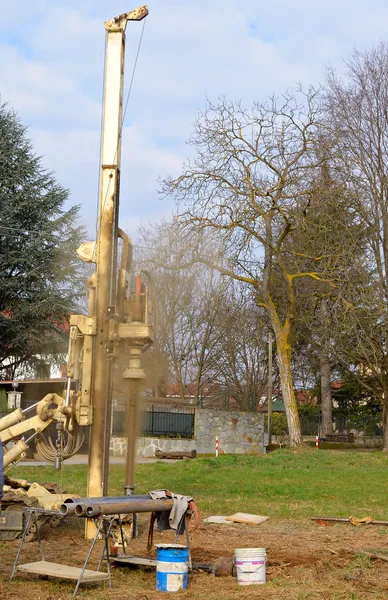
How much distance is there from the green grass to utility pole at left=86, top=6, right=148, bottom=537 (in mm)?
2347

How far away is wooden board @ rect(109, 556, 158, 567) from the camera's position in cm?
846

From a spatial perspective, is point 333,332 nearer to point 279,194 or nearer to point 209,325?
point 279,194

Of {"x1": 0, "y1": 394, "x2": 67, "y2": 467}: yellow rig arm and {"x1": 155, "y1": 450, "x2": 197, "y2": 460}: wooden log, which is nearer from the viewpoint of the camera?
{"x1": 0, "y1": 394, "x2": 67, "y2": 467}: yellow rig arm

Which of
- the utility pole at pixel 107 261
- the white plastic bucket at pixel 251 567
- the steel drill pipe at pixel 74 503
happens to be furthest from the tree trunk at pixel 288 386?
the white plastic bucket at pixel 251 567

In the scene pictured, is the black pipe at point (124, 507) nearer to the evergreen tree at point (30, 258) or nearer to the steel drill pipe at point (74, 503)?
the steel drill pipe at point (74, 503)

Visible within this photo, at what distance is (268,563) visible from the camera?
341 inches

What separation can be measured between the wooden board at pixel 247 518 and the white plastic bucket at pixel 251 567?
4.27 m

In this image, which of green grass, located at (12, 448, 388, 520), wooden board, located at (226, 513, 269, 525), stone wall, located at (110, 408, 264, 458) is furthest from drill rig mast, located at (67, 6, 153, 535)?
stone wall, located at (110, 408, 264, 458)

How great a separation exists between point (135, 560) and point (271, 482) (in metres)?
9.58

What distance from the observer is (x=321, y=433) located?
147 ft

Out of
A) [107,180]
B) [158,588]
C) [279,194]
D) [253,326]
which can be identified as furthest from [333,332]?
[158,588]

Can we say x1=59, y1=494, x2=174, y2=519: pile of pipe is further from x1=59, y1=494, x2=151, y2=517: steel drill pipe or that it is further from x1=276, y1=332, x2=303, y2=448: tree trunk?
x1=276, y1=332, x2=303, y2=448: tree trunk

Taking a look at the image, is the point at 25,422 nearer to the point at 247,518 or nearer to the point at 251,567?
the point at 247,518

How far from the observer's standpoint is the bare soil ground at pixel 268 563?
291 inches
